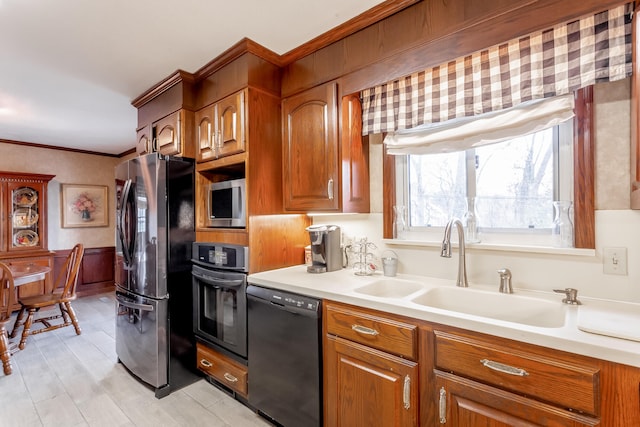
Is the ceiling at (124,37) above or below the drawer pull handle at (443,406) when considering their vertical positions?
above

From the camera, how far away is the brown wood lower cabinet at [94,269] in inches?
191

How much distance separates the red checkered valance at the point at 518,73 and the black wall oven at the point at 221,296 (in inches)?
54.4

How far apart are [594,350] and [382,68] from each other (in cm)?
157

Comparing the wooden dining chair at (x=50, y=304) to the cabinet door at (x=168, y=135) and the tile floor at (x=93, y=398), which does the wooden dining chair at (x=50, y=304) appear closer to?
the tile floor at (x=93, y=398)

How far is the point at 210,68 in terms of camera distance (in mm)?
2281

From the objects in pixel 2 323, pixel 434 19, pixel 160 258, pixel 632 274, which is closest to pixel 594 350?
pixel 632 274

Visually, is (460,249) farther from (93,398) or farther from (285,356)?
(93,398)

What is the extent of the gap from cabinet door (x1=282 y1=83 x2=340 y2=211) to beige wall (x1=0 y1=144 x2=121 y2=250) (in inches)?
187

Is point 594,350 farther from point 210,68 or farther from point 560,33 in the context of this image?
point 210,68

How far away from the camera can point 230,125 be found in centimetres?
216

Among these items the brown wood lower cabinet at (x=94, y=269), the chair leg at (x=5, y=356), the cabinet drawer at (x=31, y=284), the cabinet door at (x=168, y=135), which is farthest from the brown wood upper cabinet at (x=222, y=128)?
the brown wood lower cabinet at (x=94, y=269)

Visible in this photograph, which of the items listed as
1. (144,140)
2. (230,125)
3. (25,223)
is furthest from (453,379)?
(25,223)

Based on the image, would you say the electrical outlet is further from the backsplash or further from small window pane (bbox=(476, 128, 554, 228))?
small window pane (bbox=(476, 128, 554, 228))

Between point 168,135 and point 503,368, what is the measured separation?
9.06ft
